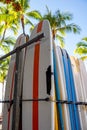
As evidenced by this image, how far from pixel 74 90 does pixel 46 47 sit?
738 mm

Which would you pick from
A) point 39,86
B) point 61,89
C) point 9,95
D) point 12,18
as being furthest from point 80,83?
point 12,18

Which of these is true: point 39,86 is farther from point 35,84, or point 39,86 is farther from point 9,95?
point 9,95

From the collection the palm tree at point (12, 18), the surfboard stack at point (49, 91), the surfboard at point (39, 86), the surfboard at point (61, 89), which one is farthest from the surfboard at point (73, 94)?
the palm tree at point (12, 18)

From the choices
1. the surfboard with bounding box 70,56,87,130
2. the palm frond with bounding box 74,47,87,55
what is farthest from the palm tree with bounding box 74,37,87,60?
the surfboard with bounding box 70,56,87,130

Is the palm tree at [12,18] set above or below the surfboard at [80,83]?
above

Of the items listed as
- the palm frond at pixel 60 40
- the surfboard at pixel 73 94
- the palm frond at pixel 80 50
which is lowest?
the surfboard at pixel 73 94

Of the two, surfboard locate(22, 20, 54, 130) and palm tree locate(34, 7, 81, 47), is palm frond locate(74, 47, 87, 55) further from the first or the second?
surfboard locate(22, 20, 54, 130)

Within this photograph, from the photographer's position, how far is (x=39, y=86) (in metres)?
3.14

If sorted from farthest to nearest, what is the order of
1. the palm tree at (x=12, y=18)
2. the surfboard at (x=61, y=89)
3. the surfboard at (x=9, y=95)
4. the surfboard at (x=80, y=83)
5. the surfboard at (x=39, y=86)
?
1. the palm tree at (x=12, y=18)
2. the surfboard at (x=9, y=95)
3. the surfboard at (x=80, y=83)
4. the surfboard at (x=61, y=89)
5. the surfboard at (x=39, y=86)

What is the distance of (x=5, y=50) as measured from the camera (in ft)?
66.9

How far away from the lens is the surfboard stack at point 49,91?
2.98 meters

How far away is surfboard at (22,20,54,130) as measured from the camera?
2945mm

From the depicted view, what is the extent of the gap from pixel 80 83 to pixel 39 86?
0.72 meters

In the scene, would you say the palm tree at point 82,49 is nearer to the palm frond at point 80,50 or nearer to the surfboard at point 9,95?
the palm frond at point 80,50
